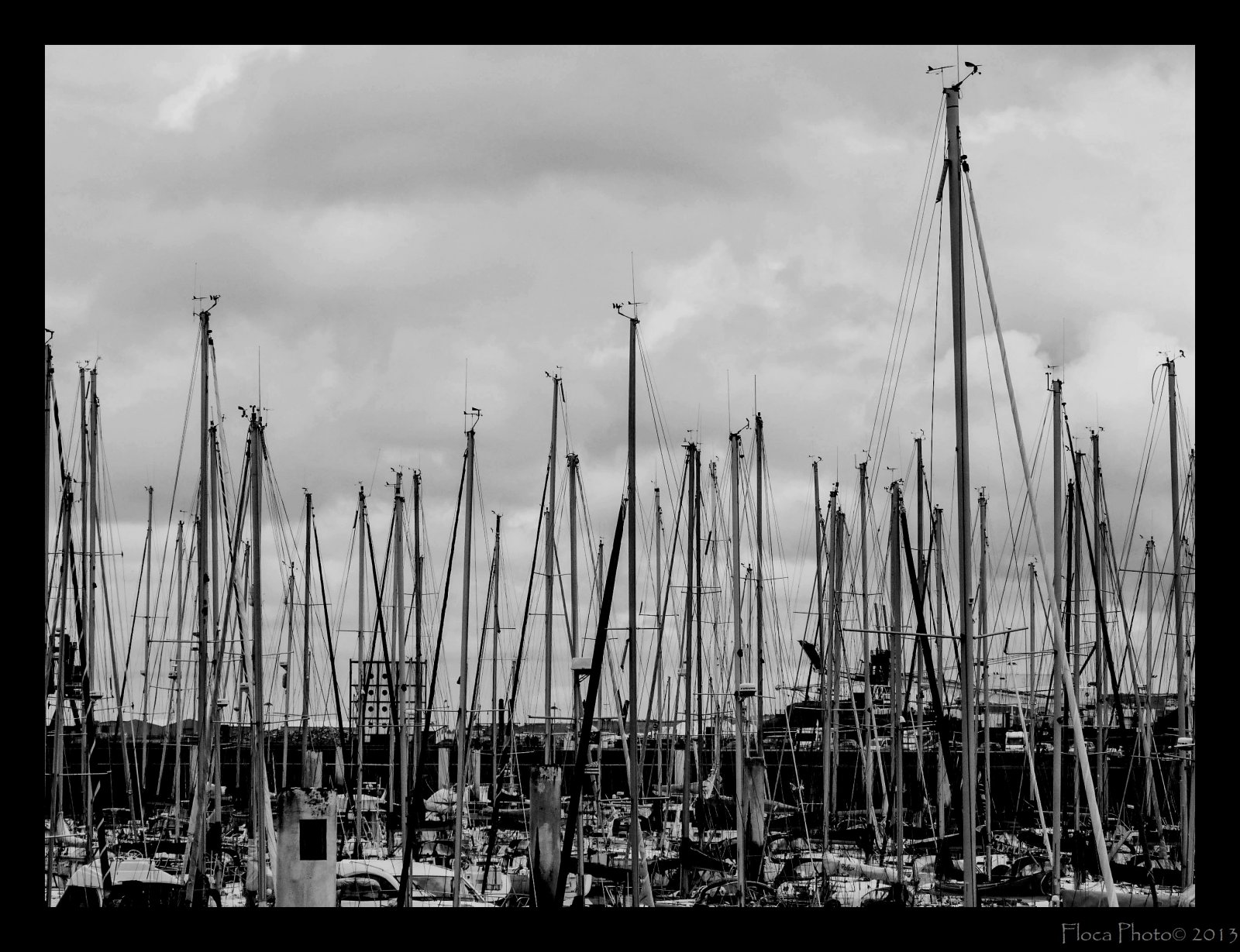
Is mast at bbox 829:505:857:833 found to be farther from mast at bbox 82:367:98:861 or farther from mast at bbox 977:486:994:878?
mast at bbox 82:367:98:861

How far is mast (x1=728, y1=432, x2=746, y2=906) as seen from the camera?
1006 inches

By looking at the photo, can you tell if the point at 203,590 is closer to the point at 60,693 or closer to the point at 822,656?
the point at 60,693

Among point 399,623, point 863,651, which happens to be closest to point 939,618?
point 863,651

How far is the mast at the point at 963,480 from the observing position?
15.7 meters

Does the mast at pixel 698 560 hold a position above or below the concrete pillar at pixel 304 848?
above

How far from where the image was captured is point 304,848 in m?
19.3

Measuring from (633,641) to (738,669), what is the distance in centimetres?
898

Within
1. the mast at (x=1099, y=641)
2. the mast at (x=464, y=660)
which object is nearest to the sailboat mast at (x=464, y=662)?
the mast at (x=464, y=660)

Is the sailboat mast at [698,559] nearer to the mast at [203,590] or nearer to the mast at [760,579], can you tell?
the mast at [760,579]

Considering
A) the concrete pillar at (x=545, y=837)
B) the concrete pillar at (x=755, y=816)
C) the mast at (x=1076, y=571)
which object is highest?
the mast at (x=1076, y=571)

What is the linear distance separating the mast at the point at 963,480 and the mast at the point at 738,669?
948 cm

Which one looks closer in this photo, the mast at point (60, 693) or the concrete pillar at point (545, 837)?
the concrete pillar at point (545, 837)
